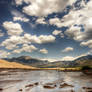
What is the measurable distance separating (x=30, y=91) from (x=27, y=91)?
0.83 m

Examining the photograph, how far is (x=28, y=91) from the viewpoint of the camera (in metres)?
28.5

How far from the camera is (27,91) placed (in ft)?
93.6

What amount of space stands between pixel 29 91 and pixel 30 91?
0.28m

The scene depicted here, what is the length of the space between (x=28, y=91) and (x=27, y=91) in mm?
280

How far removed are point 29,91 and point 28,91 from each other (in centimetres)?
28

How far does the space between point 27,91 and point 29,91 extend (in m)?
0.56

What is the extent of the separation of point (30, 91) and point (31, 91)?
0.28 m

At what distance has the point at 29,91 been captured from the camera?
28.6 metres

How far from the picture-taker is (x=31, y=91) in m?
28.6

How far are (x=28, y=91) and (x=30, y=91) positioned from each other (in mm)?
555

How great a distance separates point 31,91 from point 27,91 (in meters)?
1.11

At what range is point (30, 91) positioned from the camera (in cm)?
2859
